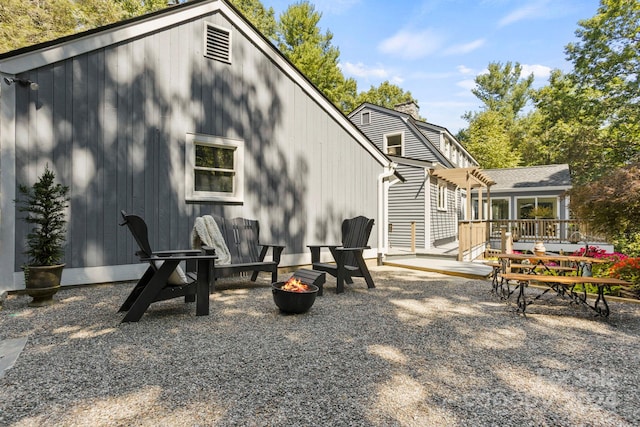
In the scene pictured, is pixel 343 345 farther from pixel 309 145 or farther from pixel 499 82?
pixel 499 82

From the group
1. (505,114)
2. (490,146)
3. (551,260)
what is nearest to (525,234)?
(551,260)

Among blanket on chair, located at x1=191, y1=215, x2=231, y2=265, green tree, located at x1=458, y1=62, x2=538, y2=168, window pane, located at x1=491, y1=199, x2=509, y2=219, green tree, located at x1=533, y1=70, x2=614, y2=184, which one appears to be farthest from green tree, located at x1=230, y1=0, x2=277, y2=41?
blanket on chair, located at x1=191, y1=215, x2=231, y2=265

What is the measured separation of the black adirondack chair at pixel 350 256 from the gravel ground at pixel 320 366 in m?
0.93

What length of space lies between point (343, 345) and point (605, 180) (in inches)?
212

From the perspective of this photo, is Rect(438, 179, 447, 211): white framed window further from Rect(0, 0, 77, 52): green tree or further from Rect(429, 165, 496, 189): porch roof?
Rect(0, 0, 77, 52): green tree

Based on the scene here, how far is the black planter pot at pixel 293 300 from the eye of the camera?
12.8ft

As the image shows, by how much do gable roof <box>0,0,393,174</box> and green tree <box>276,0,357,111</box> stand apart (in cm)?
1428

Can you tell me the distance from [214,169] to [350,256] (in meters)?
3.17

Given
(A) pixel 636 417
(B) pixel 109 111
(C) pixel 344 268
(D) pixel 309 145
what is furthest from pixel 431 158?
(A) pixel 636 417

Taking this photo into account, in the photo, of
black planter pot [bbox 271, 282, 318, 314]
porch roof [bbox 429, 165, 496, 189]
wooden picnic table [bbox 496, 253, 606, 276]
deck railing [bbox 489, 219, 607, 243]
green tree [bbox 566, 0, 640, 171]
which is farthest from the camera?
green tree [bbox 566, 0, 640, 171]

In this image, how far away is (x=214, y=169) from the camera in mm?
6445

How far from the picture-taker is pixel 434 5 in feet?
34.6

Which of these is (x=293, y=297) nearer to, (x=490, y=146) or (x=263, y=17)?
(x=263, y=17)

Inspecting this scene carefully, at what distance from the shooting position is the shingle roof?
16938 mm
